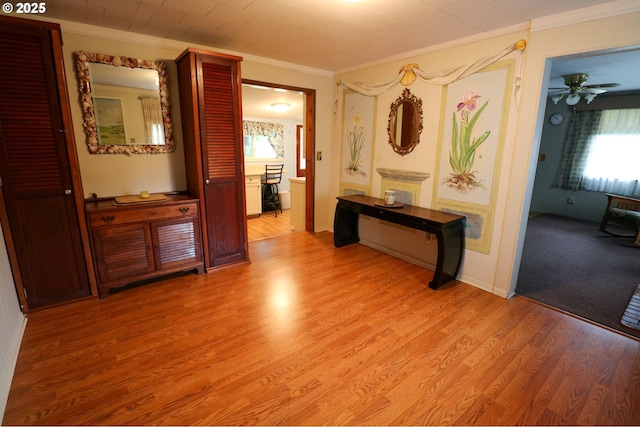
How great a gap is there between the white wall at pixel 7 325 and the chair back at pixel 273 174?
4.55 metres

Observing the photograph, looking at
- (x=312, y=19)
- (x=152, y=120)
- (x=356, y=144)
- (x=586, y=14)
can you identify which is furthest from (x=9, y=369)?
(x=586, y=14)

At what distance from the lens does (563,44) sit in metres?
2.18

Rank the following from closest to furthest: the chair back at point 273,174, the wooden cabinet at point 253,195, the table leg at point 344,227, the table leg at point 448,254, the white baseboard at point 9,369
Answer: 1. the white baseboard at point 9,369
2. the table leg at point 448,254
3. the table leg at point 344,227
4. the wooden cabinet at point 253,195
5. the chair back at point 273,174

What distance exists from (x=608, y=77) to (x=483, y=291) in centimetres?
370

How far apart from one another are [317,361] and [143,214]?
200cm

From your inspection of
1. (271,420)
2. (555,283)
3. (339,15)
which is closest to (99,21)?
(339,15)

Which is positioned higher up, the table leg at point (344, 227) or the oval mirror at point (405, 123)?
the oval mirror at point (405, 123)

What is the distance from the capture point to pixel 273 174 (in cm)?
664

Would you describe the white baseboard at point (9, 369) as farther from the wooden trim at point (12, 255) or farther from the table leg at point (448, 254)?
the table leg at point (448, 254)

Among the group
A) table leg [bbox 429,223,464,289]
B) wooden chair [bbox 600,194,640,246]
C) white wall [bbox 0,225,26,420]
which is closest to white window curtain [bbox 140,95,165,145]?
white wall [bbox 0,225,26,420]

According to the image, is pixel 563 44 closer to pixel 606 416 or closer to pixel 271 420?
pixel 606 416

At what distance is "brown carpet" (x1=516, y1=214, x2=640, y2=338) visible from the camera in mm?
2541

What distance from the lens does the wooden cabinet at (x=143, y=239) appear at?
2.49 meters

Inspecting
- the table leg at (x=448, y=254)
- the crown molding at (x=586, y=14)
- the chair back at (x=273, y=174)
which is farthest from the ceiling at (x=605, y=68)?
the chair back at (x=273, y=174)
